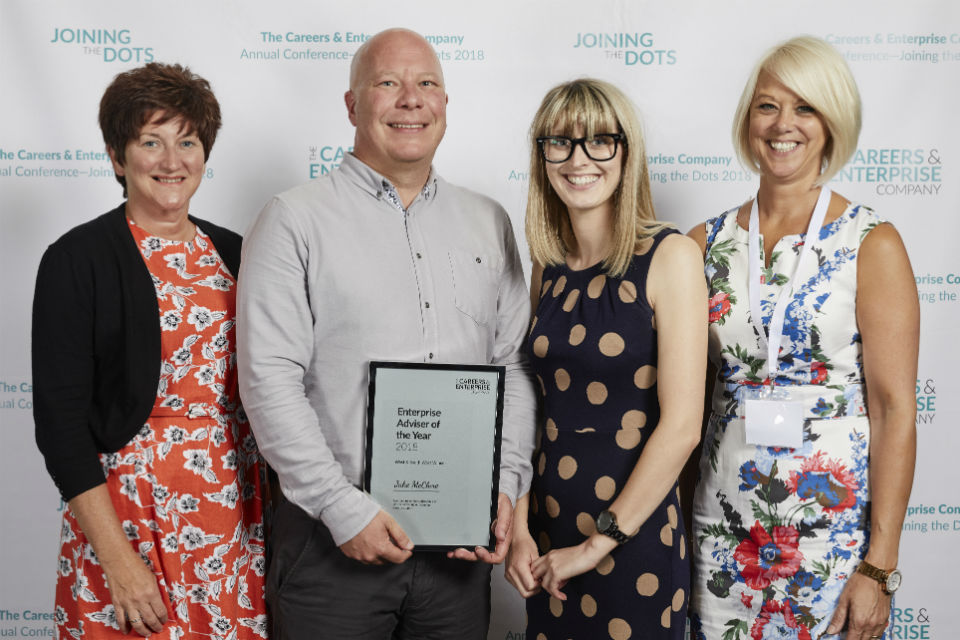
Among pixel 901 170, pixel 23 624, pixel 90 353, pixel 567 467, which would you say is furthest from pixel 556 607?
pixel 23 624

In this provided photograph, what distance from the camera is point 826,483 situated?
5.48 feet

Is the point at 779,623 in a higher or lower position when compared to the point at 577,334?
lower

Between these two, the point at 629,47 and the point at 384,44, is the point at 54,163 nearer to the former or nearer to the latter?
the point at 384,44

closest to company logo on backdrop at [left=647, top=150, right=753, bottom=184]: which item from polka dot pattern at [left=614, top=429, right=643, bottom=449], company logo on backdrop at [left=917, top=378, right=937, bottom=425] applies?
company logo on backdrop at [left=917, top=378, right=937, bottom=425]

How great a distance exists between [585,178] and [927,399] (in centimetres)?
166

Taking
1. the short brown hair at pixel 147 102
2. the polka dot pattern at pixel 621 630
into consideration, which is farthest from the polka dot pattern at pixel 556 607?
the short brown hair at pixel 147 102

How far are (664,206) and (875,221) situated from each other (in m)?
1.00

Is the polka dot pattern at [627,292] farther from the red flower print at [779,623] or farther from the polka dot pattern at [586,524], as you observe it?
the red flower print at [779,623]

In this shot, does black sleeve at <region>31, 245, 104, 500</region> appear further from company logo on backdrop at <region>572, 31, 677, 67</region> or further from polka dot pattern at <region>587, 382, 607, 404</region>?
company logo on backdrop at <region>572, 31, 677, 67</region>

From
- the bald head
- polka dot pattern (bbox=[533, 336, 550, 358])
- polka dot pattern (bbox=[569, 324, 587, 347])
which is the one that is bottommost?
polka dot pattern (bbox=[533, 336, 550, 358])

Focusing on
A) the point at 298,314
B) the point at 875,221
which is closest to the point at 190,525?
the point at 298,314

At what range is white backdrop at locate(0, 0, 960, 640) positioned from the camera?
8.29 feet

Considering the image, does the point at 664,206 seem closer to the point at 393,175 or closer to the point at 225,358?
the point at 393,175

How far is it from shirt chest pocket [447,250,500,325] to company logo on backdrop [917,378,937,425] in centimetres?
163
